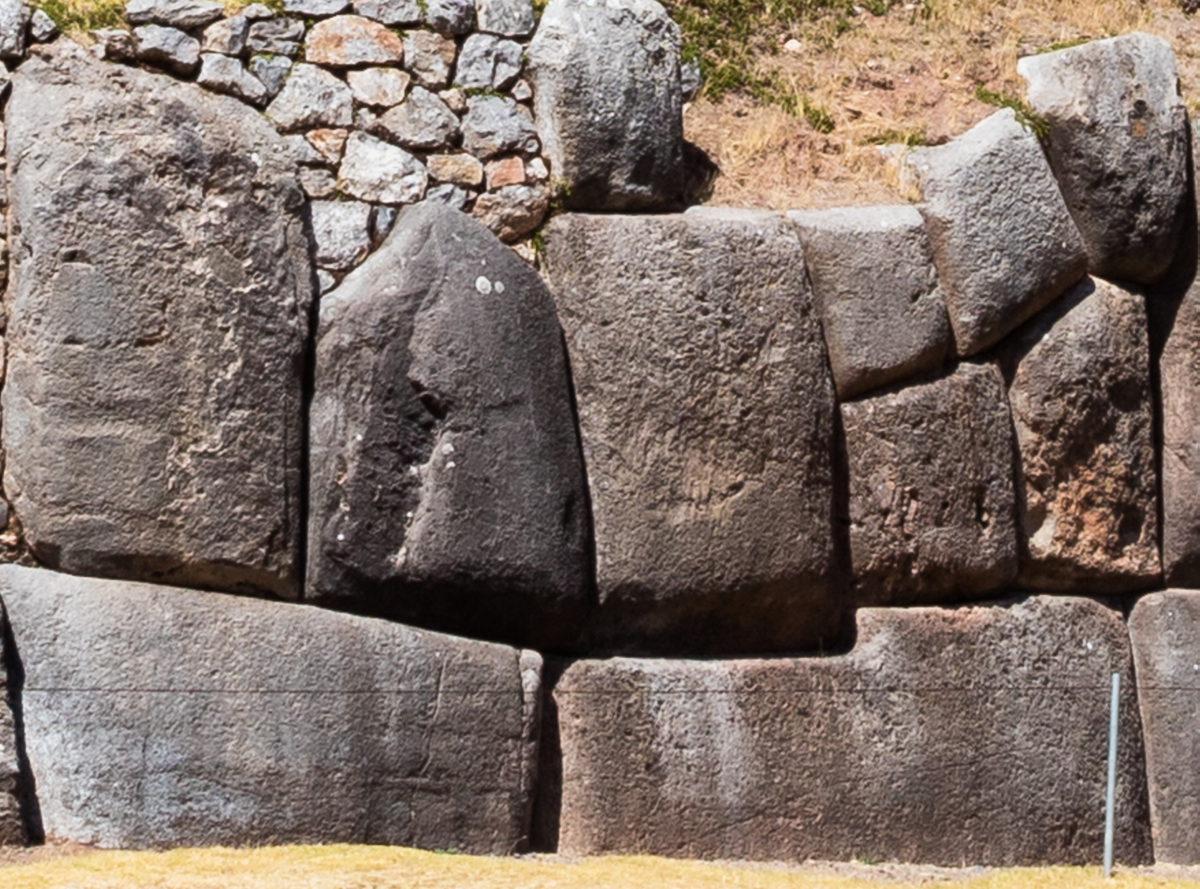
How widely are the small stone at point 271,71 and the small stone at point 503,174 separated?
85 centimetres

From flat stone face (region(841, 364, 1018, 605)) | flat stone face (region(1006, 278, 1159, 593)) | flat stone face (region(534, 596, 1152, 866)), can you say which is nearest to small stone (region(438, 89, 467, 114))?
flat stone face (region(841, 364, 1018, 605))

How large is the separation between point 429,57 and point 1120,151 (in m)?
2.90

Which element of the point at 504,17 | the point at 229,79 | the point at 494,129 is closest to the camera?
the point at 229,79

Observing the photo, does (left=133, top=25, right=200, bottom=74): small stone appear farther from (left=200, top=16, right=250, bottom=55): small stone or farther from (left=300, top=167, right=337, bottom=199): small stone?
(left=300, top=167, right=337, bottom=199): small stone

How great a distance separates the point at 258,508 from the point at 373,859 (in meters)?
1.38

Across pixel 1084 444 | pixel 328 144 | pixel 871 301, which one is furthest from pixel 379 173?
pixel 1084 444

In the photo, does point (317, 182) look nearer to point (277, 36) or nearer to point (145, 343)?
point (277, 36)

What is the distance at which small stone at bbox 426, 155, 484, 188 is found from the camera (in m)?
6.96

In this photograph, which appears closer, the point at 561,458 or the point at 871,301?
the point at 561,458

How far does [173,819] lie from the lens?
599cm

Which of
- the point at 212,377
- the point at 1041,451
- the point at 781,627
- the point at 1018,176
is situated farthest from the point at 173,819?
the point at 1018,176

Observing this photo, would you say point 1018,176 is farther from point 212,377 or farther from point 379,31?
point 212,377

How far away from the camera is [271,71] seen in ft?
22.4

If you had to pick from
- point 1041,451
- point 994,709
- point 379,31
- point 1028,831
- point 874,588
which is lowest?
point 1028,831
